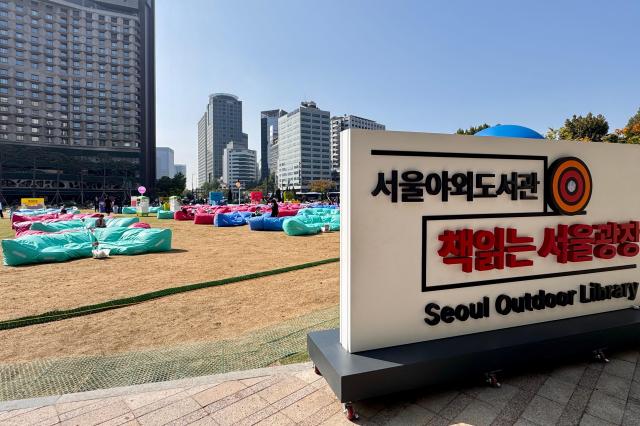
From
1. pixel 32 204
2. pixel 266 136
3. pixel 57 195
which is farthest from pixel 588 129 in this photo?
pixel 266 136

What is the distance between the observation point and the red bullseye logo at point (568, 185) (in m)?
3.57

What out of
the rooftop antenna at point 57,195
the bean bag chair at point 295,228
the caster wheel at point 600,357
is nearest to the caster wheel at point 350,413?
the caster wheel at point 600,357

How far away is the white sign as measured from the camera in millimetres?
2979

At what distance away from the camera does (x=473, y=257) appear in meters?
3.32

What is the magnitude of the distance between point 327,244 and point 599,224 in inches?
362

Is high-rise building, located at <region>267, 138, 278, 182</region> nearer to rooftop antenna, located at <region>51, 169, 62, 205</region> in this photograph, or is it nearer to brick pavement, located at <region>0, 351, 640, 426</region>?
rooftop antenna, located at <region>51, 169, 62, 205</region>

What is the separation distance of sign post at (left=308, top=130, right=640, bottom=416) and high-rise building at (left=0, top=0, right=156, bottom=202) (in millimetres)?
85204

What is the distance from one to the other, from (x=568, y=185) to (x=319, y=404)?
334 centimetres

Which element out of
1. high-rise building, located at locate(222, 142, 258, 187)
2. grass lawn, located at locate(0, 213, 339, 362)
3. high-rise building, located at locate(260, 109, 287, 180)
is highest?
high-rise building, located at locate(260, 109, 287, 180)

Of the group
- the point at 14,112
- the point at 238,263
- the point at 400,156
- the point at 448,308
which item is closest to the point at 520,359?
the point at 448,308

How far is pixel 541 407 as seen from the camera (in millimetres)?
2699

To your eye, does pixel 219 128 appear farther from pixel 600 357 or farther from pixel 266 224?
pixel 600 357

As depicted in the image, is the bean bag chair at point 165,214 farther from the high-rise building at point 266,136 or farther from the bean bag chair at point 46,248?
the high-rise building at point 266,136

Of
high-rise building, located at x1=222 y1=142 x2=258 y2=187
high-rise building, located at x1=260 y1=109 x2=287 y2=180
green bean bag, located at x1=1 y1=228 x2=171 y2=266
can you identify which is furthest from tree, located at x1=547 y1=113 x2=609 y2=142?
high-rise building, located at x1=260 y1=109 x2=287 y2=180
